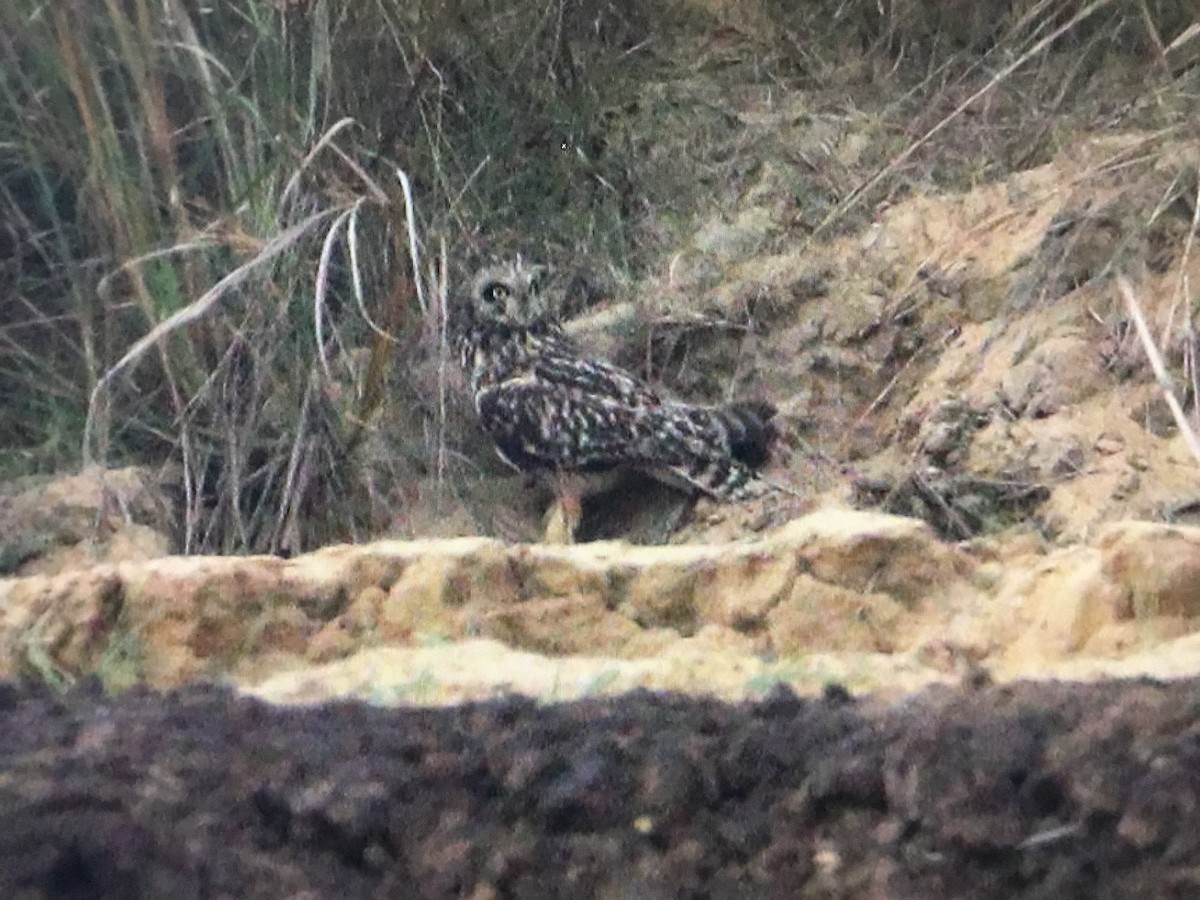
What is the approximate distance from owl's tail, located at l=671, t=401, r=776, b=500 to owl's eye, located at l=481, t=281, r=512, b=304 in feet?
1.39

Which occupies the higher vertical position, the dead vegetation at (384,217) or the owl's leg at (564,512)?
the dead vegetation at (384,217)

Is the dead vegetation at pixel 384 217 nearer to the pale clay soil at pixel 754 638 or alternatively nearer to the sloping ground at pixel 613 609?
the pale clay soil at pixel 754 638

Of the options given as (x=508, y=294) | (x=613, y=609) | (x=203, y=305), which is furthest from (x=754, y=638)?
(x=508, y=294)

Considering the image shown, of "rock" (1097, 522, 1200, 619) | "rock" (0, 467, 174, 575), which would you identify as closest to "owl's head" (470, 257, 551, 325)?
"rock" (0, 467, 174, 575)

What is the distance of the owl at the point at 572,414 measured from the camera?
8.17ft

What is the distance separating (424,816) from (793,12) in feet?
8.95

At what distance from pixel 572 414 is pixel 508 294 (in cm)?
26

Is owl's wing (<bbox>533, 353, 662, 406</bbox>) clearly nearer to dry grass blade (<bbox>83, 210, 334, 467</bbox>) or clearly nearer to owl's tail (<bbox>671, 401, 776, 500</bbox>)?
owl's tail (<bbox>671, 401, 776, 500</bbox>)

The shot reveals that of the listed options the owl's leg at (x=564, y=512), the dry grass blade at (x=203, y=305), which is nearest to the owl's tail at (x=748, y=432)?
the owl's leg at (x=564, y=512)

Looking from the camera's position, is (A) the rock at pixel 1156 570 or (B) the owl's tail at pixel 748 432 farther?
(B) the owl's tail at pixel 748 432

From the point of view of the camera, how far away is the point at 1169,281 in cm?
228

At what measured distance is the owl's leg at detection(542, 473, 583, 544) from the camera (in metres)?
2.42

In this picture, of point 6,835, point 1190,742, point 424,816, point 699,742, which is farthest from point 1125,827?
point 6,835

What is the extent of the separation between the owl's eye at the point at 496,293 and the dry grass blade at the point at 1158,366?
Result: 1.06 meters
